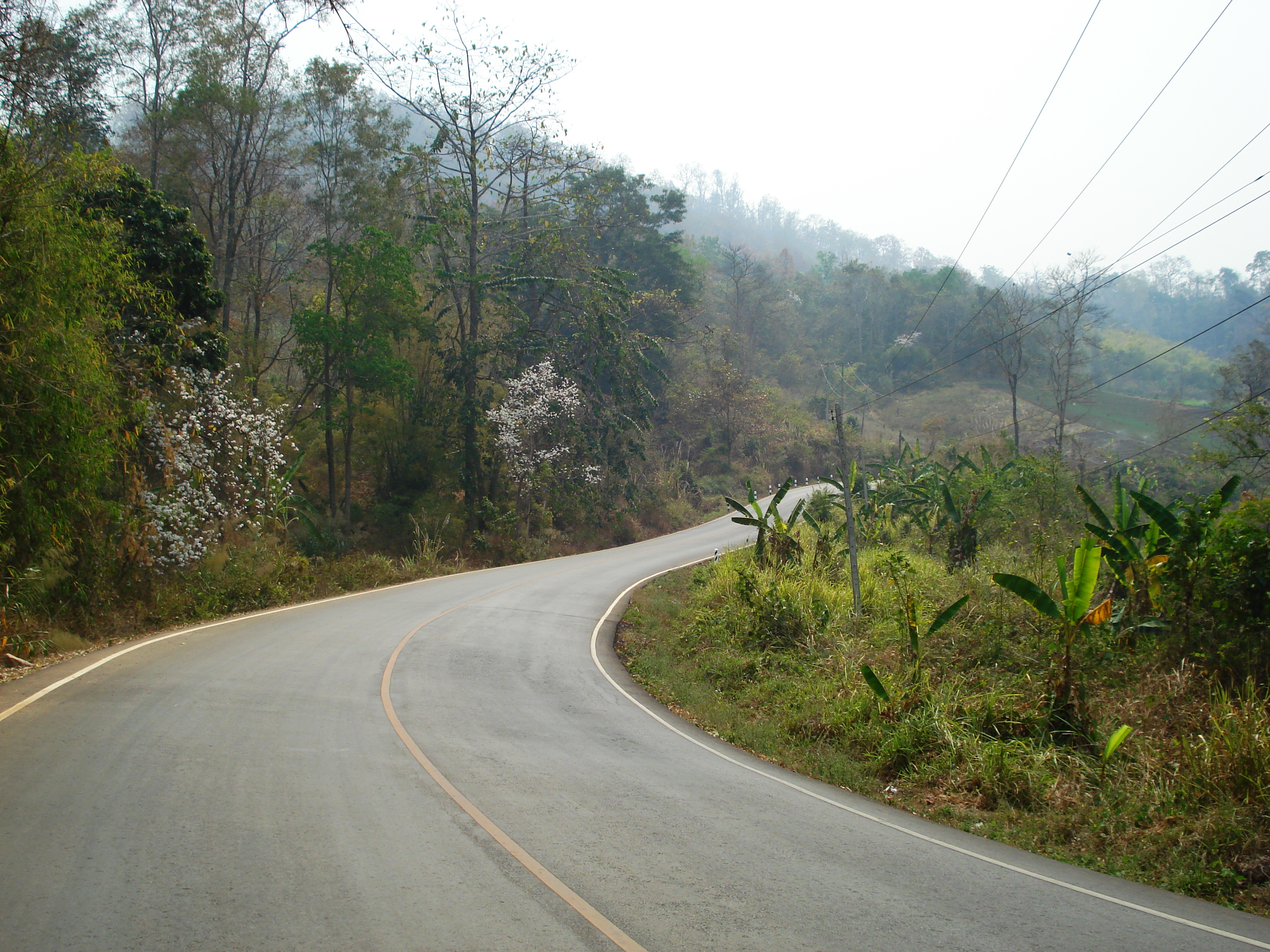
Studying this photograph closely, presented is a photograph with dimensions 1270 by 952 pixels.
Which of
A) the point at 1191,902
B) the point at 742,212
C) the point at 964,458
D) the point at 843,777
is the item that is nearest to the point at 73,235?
the point at 843,777

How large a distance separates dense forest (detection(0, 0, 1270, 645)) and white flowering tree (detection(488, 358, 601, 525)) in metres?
0.16

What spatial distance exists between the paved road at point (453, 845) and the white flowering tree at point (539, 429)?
23.0m

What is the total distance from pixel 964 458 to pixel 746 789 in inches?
759

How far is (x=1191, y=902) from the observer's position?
231 inches

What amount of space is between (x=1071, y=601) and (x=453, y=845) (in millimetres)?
7633

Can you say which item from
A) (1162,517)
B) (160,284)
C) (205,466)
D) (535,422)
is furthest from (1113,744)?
(535,422)

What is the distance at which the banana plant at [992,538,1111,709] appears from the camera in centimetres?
943

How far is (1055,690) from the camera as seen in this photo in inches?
379

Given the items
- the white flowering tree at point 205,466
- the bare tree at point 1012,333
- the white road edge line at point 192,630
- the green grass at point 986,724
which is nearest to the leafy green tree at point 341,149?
the white flowering tree at point 205,466

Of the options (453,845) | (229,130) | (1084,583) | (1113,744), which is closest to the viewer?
(453,845)

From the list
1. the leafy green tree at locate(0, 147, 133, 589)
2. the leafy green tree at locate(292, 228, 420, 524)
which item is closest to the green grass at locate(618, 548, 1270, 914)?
the leafy green tree at locate(0, 147, 133, 589)

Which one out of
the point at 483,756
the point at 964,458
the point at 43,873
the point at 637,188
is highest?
the point at 637,188

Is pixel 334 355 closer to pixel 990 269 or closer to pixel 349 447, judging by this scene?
pixel 349 447

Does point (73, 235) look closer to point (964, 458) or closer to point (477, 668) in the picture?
point (477, 668)
